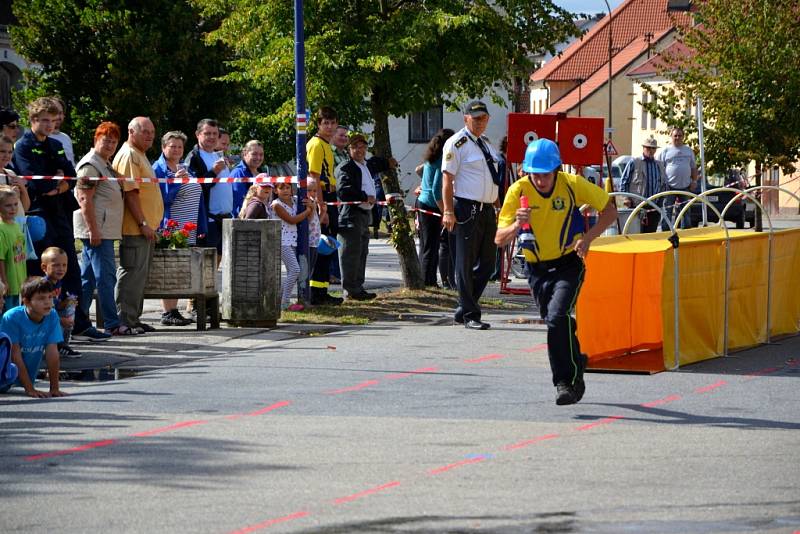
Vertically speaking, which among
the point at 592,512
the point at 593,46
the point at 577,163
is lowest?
the point at 592,512

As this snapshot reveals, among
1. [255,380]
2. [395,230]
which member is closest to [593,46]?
[395,230]

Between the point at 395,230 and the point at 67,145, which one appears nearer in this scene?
the point at 67,145

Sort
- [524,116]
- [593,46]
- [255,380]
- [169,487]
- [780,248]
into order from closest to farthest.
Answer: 1. [169,487]
2. [255,380]
3. [780,248]
4. [524,116]
5. [593,46]

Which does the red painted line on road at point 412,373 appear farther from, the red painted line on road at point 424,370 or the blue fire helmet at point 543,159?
the blue fire helmet at point 543,159

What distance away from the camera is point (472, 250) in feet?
48.5

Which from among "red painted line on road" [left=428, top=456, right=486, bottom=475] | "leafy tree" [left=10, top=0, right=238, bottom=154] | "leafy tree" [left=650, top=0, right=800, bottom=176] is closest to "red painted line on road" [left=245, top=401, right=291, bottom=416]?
"red painted line on road" [left=428, top=456, right=486, bottom=475]

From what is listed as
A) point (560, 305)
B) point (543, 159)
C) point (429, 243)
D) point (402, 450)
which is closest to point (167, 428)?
point (402, 450)

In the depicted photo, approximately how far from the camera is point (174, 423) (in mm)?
9414

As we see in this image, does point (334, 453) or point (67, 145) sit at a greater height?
point (67, 145)

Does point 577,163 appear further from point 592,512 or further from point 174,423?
point 592,512

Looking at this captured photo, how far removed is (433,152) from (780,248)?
4.89 m

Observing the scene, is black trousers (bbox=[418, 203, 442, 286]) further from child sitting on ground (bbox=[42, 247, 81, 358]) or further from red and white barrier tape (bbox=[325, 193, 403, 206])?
child sitting on ground (bbox=[42, 247, 81, 358])

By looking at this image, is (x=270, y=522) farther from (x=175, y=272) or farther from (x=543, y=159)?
(x=175, y=272)

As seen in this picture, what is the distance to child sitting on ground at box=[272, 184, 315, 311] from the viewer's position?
16328 mm
